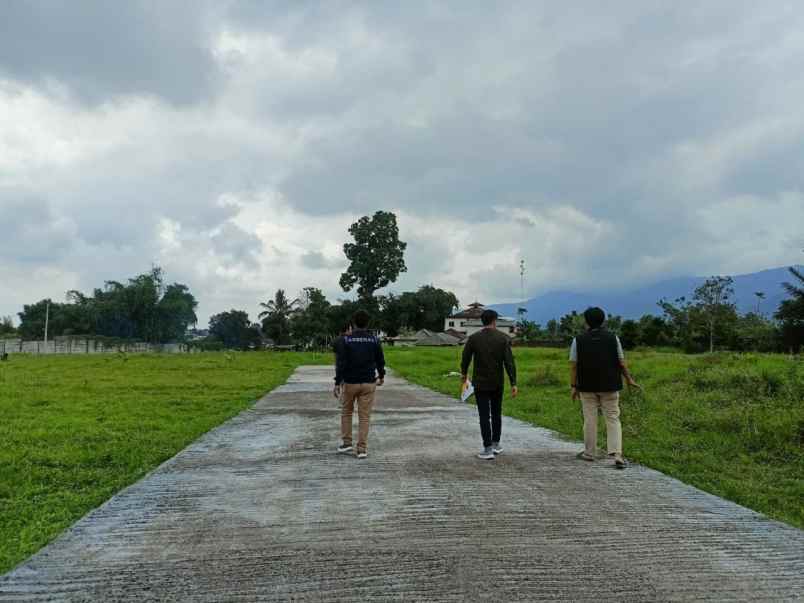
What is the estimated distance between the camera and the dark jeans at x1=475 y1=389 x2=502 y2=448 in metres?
7.57

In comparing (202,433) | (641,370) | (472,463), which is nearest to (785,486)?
(472,463)

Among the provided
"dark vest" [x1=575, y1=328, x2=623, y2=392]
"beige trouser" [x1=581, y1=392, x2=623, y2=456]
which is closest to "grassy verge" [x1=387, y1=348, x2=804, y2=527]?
"beige trouser" [x1=581, y1=392, x2=623, y2=456]

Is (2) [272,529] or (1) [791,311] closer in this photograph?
(2) [272,529]

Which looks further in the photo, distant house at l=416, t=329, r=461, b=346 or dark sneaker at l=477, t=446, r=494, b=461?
distant house at l=416, t=329, r=461, b=346

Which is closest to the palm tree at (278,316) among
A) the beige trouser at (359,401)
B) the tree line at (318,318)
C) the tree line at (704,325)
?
the tree line at (318,318)

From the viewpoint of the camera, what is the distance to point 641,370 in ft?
70.9

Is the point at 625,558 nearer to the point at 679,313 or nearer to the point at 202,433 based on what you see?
the point at 202,433

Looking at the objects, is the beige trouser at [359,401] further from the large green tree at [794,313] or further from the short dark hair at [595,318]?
the large green tree at [794,313]

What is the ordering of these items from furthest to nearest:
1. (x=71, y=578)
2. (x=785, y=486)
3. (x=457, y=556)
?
(x=785, y=486), (x=457, y=556), (x=71, y=578)

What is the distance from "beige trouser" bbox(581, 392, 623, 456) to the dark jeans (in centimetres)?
101

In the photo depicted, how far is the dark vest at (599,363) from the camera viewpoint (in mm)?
7336

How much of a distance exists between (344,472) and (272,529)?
6.90ft

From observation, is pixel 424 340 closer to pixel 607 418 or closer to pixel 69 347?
pixel 69 347

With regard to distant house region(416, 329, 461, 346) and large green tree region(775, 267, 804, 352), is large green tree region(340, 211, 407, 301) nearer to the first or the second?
distant house region(416, 329, 461, 346)
